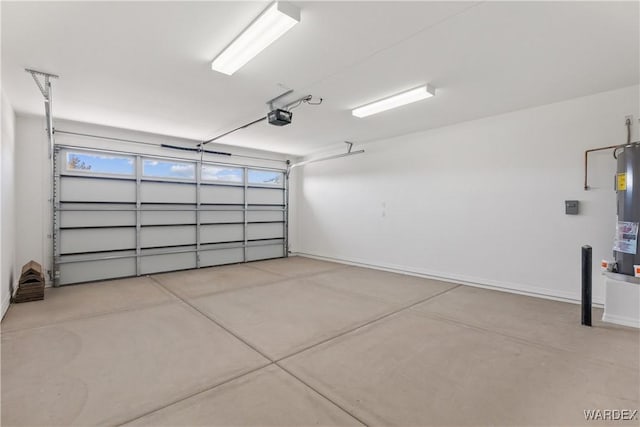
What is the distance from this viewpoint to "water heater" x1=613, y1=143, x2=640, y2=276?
310 centimetres

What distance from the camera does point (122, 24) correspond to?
239cm

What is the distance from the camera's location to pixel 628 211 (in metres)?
3.17

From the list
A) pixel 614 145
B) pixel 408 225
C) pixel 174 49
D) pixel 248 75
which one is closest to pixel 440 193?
pixel 408 225

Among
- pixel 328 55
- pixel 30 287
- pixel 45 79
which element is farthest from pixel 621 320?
pixel 30 287

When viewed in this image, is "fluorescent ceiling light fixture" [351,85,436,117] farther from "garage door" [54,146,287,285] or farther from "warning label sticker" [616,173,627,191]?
"garage door" [54,146,287,285]

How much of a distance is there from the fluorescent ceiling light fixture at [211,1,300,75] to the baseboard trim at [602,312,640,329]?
15.0 feet

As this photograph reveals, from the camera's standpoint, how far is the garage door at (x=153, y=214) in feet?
16.9

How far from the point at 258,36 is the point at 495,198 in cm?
432

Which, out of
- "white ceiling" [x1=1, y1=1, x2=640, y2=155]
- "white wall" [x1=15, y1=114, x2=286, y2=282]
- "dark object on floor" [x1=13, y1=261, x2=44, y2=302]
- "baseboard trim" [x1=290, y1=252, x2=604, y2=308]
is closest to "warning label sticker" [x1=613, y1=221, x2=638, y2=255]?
"baseboard trim" [x1=290, y1=252, x2=604, y2=308]

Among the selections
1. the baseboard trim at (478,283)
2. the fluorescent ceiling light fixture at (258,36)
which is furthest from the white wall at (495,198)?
the fluorescent ceiling light fixture at (258,36)

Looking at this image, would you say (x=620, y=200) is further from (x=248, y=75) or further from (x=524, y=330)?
(x=248, y=75)

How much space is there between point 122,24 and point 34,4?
556mm

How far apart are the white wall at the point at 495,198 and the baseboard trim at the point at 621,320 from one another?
0.63 metres

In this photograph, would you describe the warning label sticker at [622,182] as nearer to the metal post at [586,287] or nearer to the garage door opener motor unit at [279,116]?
the metal post at [586,287]
